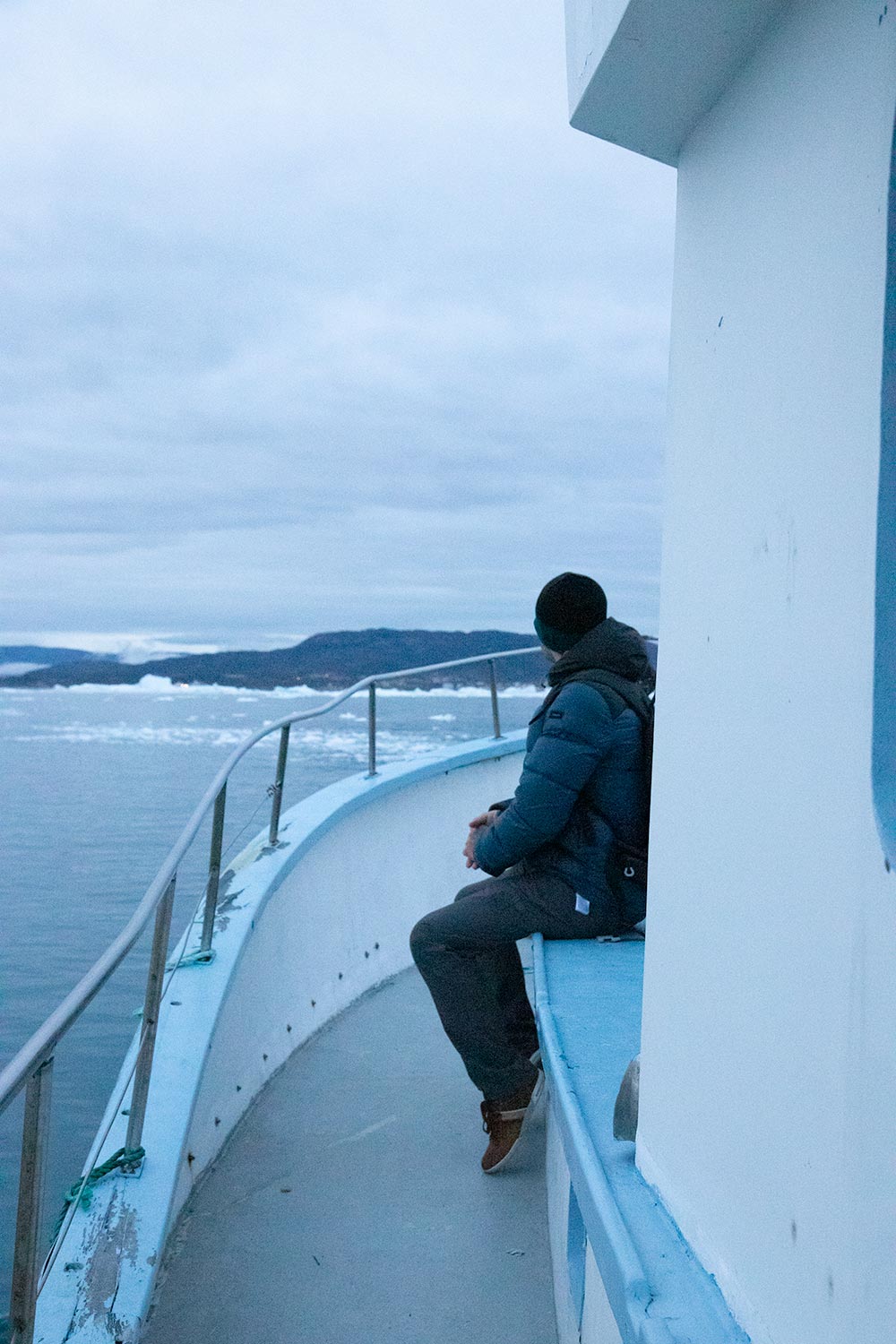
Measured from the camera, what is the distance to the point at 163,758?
28047 mm

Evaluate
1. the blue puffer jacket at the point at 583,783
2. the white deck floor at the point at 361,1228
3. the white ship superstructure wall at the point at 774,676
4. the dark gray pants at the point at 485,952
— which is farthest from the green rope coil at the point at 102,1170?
the white ship superstructure wall at the point at 774,676

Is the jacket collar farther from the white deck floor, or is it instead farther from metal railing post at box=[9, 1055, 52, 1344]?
metal railing post at box=[9, 1055, 52, 1344]

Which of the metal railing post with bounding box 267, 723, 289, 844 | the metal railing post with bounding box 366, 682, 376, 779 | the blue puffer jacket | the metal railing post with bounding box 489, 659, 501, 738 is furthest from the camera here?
the metal railing post with bounding box 489, 659, 501, 738

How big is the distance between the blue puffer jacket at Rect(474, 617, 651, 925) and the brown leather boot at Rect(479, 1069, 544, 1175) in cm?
52

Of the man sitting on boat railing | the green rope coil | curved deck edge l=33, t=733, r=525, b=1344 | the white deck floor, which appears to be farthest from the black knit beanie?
the green rope coil

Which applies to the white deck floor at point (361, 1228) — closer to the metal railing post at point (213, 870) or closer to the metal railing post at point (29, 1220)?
the metal railing post at point (213, 870)

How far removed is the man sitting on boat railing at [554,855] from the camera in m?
2.57

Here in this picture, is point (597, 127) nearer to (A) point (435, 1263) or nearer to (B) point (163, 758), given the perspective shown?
(A) point (435, 1263)

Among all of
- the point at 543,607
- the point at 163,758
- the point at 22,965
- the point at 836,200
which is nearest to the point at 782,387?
the point at 836,200

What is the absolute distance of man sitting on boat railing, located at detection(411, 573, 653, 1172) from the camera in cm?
257

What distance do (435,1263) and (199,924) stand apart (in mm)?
1158

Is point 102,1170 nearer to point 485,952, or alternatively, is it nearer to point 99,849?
point 485,952

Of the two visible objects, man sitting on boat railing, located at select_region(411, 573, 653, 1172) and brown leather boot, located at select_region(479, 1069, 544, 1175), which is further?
brown leather boot, located at select_region(479, 1069, 544, 1175)

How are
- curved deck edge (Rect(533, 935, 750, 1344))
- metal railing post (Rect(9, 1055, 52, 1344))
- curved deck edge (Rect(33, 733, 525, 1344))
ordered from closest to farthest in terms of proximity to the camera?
1. curved deck edge (Rect(533, 935, 750, 1344))
2. metal railing post (Rect(9, 1055, 52, 1344))
3. curved deck edge (Rect(33, 733, 525, 1344))
